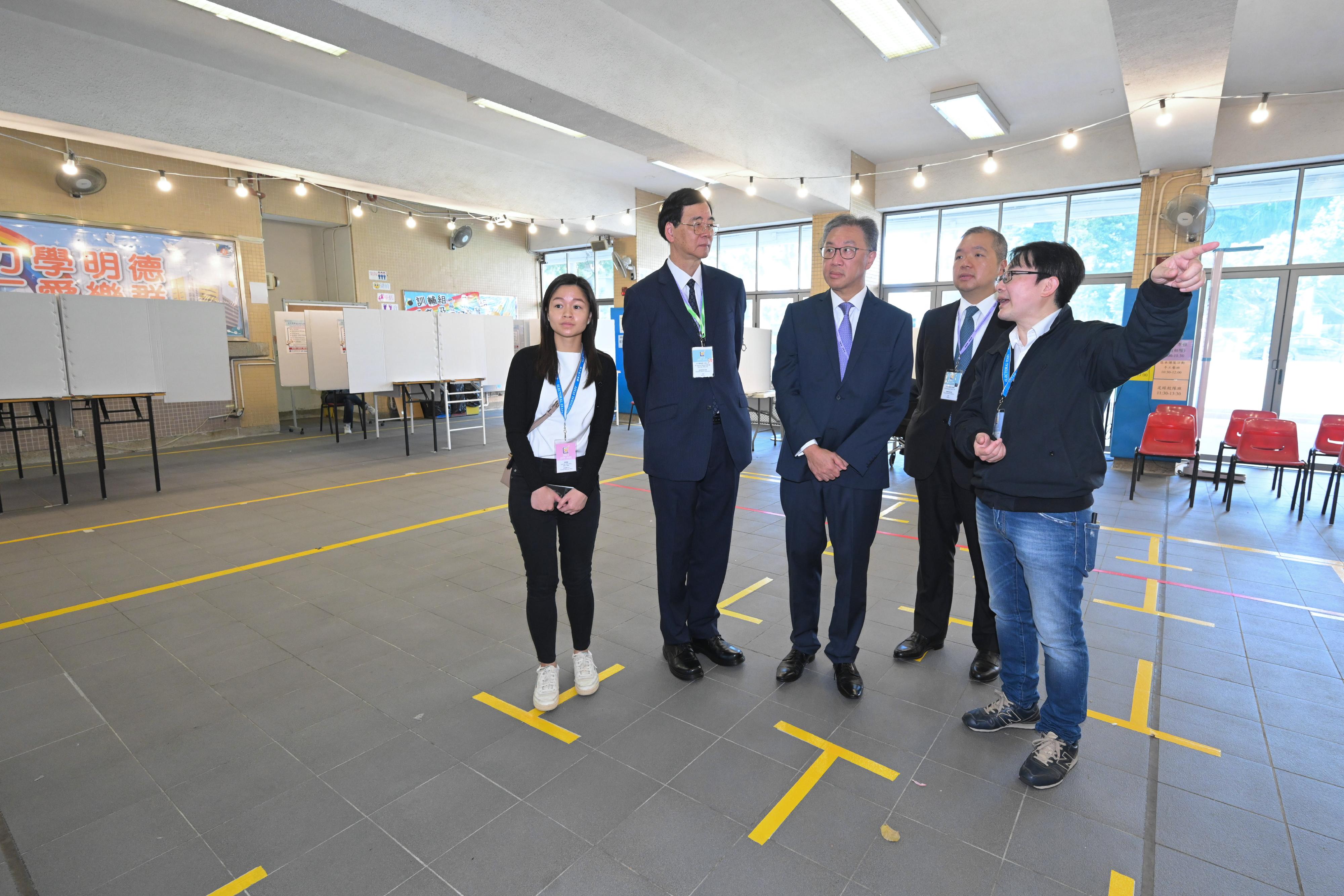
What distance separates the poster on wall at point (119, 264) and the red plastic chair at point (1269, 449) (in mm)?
11303

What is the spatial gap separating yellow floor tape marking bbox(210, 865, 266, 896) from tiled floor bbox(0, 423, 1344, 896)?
0.02m

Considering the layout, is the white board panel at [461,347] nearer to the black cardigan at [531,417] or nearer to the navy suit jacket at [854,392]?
the black cardigan at [531,417]

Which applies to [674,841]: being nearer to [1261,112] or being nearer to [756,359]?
[1261,112]

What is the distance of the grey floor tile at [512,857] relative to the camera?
165 centimetres

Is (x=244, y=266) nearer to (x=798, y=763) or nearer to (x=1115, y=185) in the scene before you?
(x=798, y=763)

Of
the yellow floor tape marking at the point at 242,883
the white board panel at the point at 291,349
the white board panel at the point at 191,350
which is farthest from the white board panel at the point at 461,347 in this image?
the yellow floor tape marking at the point at 242,883

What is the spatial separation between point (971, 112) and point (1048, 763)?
24.7 ft

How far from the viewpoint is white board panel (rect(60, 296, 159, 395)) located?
6.07m

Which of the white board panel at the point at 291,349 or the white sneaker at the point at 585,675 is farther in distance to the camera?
the white board panel at the point at 291,349

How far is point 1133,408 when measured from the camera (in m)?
7.65

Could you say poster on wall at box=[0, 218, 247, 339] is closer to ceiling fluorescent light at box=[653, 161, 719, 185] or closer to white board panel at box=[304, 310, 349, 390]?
white board panel at box=[304, 310, 349, 390]

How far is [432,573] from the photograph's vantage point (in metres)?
3.98

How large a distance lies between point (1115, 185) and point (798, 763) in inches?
369

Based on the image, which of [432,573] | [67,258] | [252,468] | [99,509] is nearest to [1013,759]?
[432,573]
